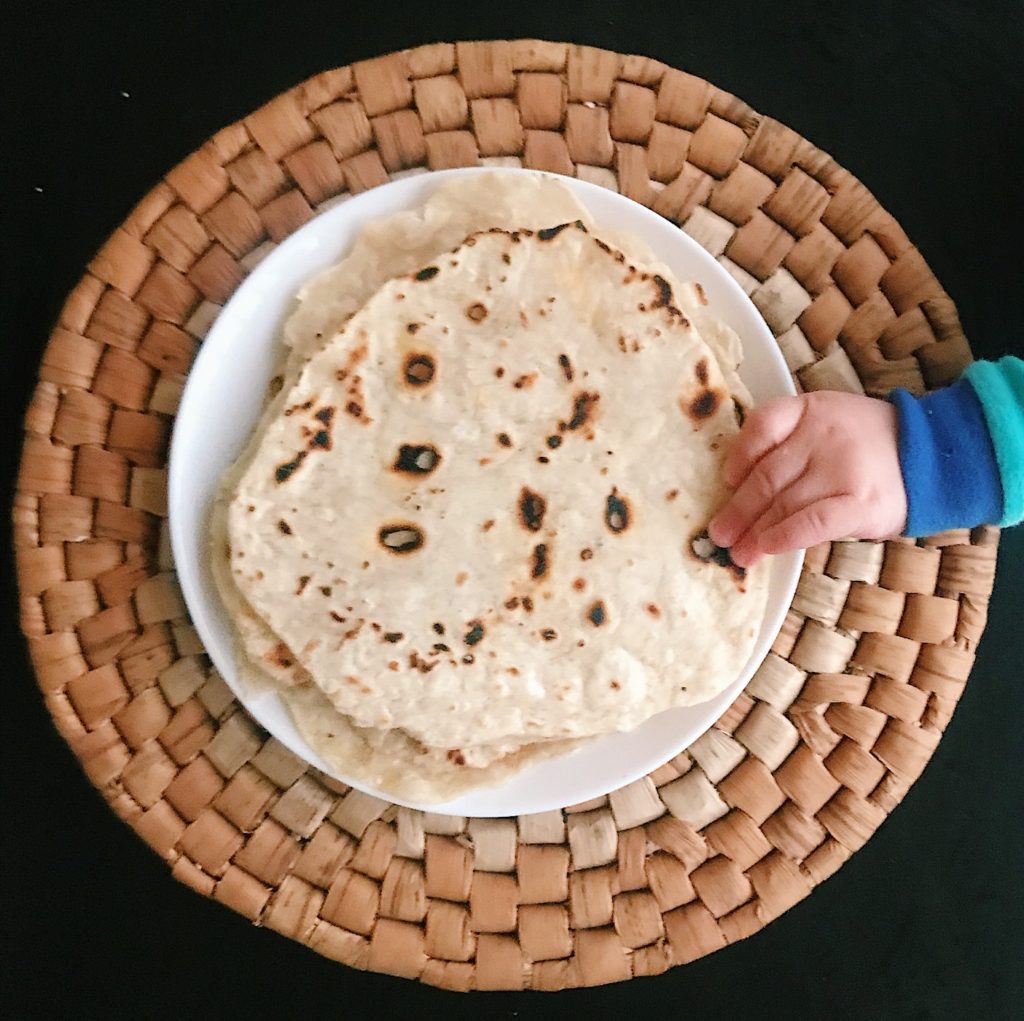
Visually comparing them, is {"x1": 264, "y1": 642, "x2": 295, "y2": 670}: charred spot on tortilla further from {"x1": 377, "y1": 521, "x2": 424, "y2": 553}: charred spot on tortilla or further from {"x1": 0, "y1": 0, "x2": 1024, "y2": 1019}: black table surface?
{"x1": 0, "y1": 0, "x2": 1024, "y2": 1019}: black table surface

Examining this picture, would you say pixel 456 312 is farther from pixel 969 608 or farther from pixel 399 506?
pixel 969 608

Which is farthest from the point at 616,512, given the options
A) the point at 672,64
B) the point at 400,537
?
the point at 672,64

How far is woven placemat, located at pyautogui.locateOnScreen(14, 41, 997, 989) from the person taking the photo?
797 mm

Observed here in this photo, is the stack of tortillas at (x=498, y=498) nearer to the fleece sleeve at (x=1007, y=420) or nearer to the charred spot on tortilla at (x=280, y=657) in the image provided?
the charred spot on tortilla at (x=280, y=657)

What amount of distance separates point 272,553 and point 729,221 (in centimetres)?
50

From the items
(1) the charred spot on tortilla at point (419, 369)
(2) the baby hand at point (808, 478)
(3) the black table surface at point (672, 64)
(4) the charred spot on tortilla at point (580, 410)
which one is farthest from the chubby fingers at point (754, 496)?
(3) the black table surface at point (672, 64)

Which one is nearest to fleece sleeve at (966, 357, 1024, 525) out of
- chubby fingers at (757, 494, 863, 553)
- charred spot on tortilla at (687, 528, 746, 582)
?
chubby fingers at (757, 494, 863, 553)

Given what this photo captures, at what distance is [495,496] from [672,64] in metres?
0.60

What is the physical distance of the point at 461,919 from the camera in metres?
0.81

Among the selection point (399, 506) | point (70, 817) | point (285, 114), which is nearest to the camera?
point (399, 506)

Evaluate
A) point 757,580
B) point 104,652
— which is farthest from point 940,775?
point 104,652

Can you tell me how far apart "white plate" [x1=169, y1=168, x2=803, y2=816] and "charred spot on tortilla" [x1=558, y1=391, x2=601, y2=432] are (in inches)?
5.8

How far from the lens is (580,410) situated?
0.71 metres

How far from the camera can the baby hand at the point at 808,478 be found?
2.29ft
